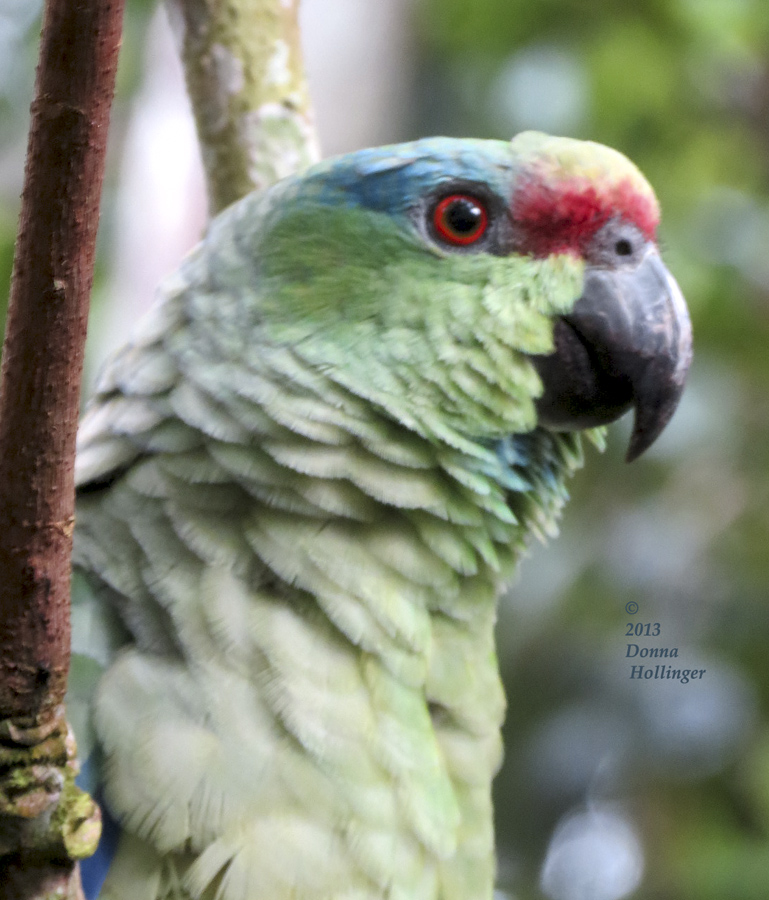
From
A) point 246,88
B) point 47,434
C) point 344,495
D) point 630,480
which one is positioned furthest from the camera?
point 630,480

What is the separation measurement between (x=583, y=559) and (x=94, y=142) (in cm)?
197

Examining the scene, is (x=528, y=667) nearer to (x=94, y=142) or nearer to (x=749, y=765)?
(x=749, y=765)

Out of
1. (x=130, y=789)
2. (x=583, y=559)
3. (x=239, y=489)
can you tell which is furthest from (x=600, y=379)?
(x=583, y=559)

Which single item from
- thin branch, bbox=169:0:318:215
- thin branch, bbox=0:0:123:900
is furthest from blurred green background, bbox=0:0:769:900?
thin branch, bbox=0:0:123:900

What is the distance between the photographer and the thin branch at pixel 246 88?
1521mm

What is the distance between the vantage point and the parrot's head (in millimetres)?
1156

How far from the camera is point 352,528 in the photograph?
44.9 inches

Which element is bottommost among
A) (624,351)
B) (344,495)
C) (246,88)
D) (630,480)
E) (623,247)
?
(630,480)

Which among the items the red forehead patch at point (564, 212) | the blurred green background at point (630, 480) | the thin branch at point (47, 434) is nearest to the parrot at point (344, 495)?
the red forehead patch at point (564, 212)

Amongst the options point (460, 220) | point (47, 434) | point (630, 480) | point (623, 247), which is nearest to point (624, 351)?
point (623, 247)

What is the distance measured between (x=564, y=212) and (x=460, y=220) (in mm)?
115

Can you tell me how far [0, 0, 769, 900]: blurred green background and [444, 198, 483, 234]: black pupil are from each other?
1078 millimetres

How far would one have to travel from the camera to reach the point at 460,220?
120cm

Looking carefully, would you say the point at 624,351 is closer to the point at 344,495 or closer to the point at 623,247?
the point at 623,247
